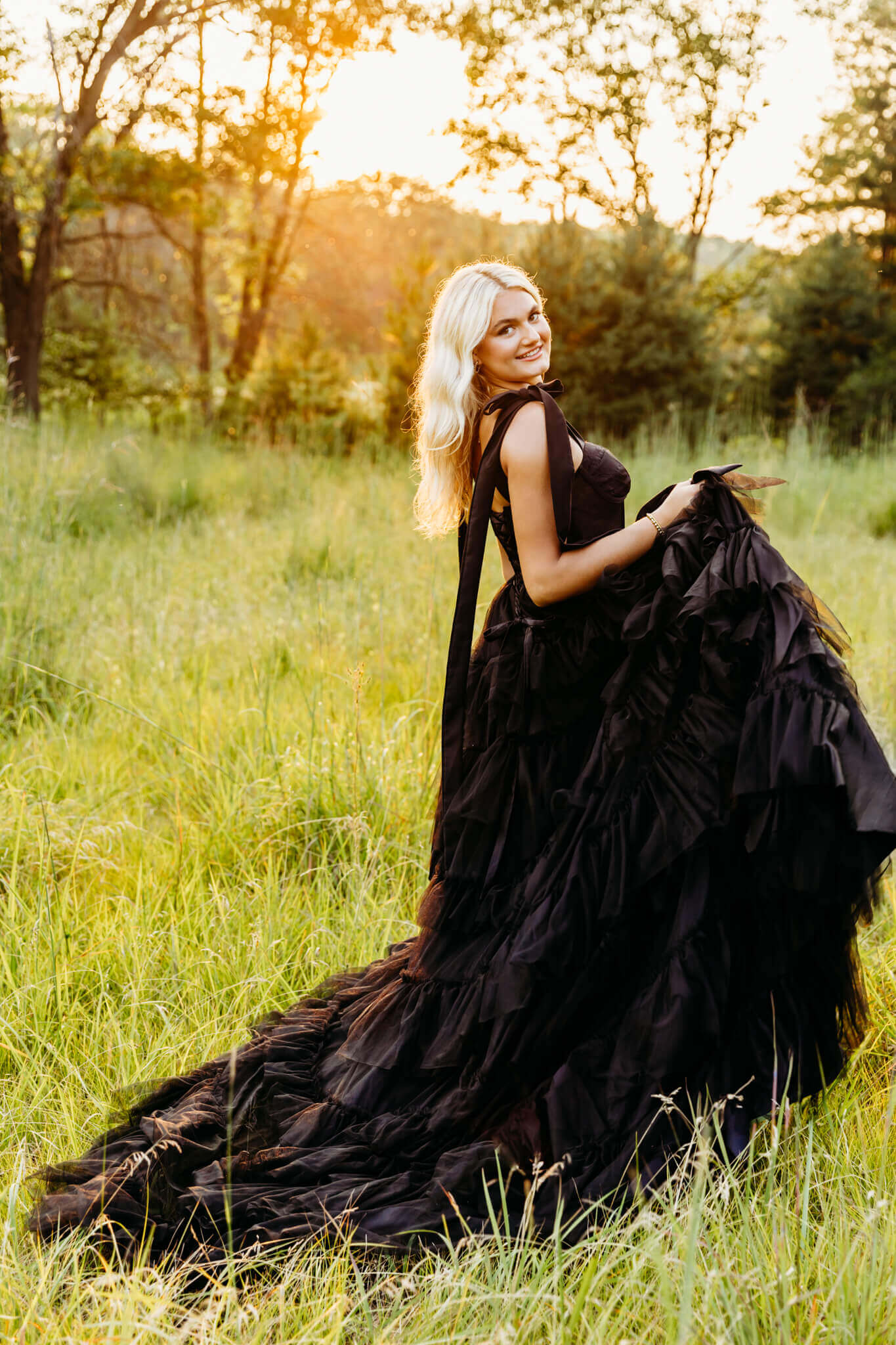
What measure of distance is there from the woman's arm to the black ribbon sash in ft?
0.06

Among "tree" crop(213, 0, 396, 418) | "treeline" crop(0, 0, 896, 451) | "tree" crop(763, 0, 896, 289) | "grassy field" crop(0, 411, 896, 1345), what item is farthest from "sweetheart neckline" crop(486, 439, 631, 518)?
"tree" crop(763, 0, 896, 289)

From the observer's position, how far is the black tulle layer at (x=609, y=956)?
1868 millimetres

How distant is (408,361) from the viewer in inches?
500

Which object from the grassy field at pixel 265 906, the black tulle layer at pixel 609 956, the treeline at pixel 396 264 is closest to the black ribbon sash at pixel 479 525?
the black tulle layer at pixel 609 956

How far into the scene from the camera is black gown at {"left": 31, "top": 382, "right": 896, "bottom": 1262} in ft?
6.13

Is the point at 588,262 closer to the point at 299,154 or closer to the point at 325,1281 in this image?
the point at 299,154

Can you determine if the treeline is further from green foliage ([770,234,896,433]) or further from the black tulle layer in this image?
the black tulle layer

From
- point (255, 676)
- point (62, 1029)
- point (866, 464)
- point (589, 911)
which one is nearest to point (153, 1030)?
point (62, 1029)

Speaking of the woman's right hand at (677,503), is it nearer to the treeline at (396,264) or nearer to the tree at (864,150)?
the treeline at (396,264)

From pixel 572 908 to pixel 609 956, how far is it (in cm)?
12

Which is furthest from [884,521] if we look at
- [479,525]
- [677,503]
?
[479,525]

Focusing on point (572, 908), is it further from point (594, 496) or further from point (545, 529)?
point (594, 496)

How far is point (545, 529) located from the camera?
87.0 inches

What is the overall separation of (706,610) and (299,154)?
1442 cm
